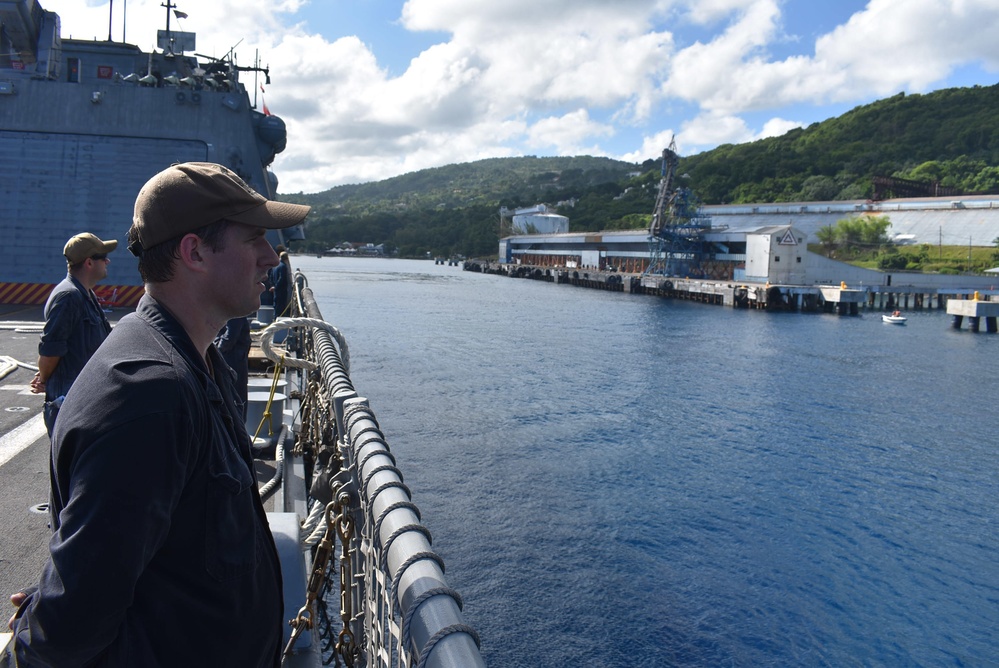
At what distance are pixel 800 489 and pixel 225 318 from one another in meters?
16.1

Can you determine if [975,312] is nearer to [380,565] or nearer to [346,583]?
[346,583]

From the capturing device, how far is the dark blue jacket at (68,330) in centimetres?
477

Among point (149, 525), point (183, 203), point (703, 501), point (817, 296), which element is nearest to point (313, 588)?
point (149, 525)

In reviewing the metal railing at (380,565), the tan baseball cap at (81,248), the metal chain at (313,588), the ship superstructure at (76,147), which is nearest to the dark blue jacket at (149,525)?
the metal railing at (380,565)

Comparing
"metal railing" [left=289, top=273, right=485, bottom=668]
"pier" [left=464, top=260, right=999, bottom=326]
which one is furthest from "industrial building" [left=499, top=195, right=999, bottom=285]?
"metal railing" [left=289, top=273, right=485, bottom=668]

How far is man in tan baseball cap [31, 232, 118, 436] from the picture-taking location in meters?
4.76

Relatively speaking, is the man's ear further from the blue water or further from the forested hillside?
the forested hillside

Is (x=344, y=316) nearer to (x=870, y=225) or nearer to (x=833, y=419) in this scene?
(x=833, y=419)

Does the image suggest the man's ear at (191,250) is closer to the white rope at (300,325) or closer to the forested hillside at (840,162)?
the white rope at (300,325)

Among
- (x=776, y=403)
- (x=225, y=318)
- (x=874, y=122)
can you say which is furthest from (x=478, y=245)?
(x=225, y=318)

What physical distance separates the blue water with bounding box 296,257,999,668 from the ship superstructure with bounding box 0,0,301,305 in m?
8.64

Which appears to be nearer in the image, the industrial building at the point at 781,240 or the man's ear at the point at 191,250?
the man's ear at the point at 191,250

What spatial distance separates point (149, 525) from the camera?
1457 mm

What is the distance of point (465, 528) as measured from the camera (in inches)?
507
